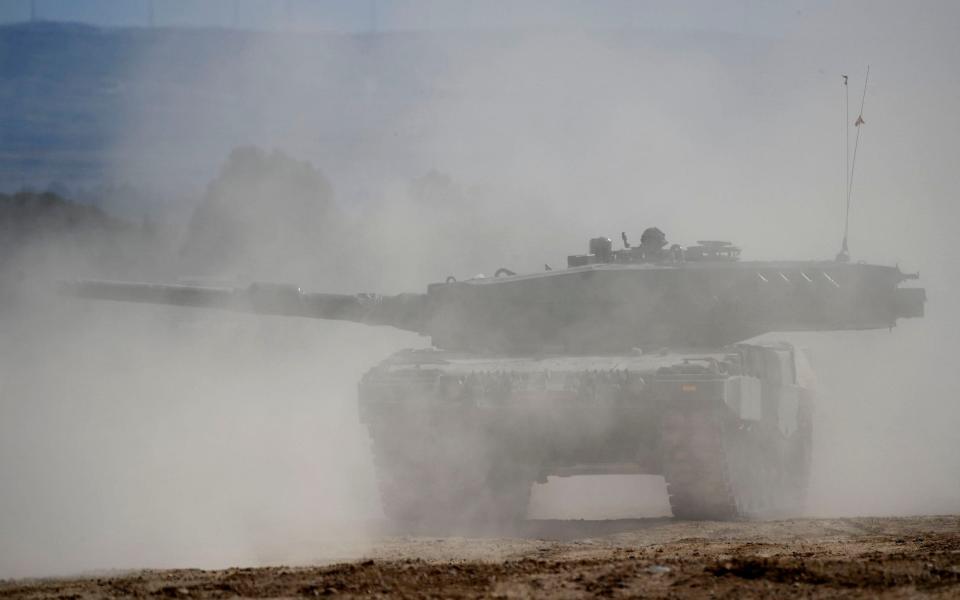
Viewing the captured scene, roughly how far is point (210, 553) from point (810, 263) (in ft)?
19.7

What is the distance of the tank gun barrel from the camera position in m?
14.4

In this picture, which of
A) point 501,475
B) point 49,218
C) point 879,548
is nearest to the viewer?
point 879,548

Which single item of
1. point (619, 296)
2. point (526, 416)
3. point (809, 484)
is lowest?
point (809, 484)

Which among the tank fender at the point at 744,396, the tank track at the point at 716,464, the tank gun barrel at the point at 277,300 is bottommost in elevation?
the tank track at the point at 716,464

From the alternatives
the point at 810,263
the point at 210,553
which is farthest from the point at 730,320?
the point at 210,553

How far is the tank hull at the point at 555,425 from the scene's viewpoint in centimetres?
1196

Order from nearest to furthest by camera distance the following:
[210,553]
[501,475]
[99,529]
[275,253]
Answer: [210,553] < [99,529] < [501,475] < [275,253]

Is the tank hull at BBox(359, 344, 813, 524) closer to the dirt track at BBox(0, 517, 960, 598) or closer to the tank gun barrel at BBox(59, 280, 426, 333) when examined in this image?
the tank gun barrel at BBox(59, 280, 426, 333)

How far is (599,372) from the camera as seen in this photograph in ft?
39.3

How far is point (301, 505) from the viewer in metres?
14.3

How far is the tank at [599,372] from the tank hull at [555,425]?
2 centimetres

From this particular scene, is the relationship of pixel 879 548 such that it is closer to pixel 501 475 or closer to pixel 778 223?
pixel 501 475

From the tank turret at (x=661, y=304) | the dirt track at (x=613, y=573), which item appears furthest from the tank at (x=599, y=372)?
the dirt track at (x=613, y=573)

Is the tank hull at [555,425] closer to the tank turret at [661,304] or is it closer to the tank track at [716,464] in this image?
the tank track at [716,464]
